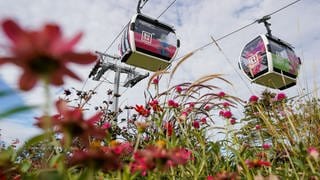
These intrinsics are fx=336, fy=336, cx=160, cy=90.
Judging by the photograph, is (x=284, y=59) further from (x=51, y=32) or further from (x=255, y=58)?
(x=51, y=32)

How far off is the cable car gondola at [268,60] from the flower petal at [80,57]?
5.74 meters

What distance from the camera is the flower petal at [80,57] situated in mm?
262

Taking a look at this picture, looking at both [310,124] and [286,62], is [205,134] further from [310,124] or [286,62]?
[286,62]

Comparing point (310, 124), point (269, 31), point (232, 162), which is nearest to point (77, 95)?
point (232, 162)

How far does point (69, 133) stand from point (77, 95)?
2.53m

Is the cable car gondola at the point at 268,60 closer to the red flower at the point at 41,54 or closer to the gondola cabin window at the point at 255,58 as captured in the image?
the gondola cabin window at the point at 255,58

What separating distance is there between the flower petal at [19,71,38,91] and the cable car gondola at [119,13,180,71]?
485 centimetres

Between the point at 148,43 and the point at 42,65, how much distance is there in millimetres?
5082

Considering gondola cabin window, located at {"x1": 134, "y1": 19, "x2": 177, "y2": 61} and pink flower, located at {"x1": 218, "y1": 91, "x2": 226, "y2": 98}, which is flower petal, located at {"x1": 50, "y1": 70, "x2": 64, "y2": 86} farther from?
gondola cabin window, located at {"x1": 134, "y1": 19, "x2": 177, "y2": 61}

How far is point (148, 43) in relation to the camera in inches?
208

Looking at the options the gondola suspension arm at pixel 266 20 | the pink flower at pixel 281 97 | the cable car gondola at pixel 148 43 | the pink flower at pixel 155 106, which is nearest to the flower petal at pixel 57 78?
the pink flower at pixel 155 106

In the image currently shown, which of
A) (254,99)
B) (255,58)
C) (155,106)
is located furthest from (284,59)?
(155,106)

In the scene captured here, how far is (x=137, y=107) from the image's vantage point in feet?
4.39

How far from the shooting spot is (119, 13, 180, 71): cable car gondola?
5160 mm
